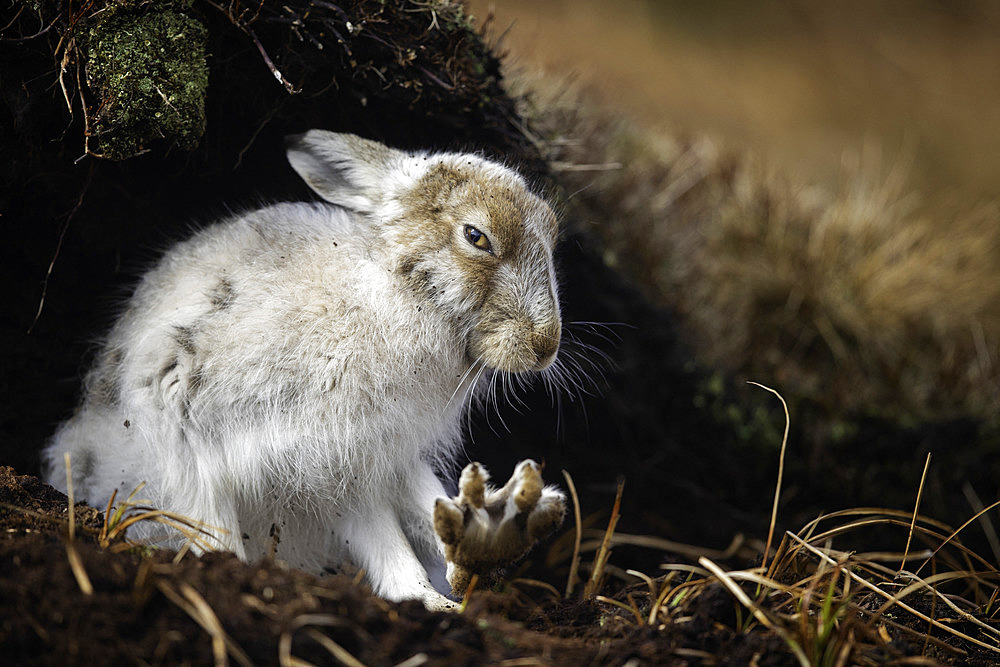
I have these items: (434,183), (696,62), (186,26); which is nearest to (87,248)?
(186,26)

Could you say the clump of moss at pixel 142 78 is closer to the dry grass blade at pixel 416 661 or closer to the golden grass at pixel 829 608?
the dry grass blade at pixel 416 661

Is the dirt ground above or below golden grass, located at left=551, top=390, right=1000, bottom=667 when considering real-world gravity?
below

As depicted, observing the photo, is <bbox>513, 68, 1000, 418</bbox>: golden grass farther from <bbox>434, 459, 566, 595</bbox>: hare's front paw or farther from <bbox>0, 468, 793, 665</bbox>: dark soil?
<bbox>0, 468, 793, 665</bbox>: dark soil

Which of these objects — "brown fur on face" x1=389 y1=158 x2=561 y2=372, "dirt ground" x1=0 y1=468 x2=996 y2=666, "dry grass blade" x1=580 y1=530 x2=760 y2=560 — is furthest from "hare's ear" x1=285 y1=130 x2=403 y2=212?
"dry grass blade" x1=580 y1=530 x2=760 y2=560

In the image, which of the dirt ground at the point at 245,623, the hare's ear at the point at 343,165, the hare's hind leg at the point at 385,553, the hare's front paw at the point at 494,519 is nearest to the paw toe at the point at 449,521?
the hare's front paw at the point at 494,519

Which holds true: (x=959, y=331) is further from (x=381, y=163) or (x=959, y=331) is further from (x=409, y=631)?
(x=409, y=631)

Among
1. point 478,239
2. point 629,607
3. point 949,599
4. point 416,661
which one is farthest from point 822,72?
point 416,661

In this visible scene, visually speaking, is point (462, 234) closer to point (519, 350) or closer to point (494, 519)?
point (519, 350)
